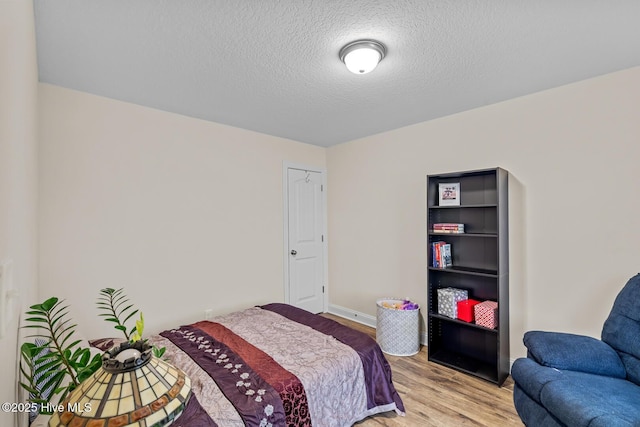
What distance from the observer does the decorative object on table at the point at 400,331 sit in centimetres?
299

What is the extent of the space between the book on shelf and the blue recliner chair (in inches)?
39.9

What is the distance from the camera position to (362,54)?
1820 millimetres

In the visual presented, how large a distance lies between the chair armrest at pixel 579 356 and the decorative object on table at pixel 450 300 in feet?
2.97

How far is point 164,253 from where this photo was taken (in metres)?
2.84

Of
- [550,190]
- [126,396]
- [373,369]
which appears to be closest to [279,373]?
[373,369]

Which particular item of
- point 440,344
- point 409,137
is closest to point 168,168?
Result: point 409,137

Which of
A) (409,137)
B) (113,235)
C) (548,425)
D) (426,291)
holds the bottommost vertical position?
(548,425)

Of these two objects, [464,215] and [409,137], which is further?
[409,137]

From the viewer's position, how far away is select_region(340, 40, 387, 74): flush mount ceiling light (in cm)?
179

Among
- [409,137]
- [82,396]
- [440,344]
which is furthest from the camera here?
[409,137]

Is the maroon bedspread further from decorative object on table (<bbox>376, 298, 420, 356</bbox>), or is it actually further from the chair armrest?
the chair armrest

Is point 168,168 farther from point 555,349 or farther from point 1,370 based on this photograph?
point 555,349

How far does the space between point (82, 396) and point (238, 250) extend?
2812mm

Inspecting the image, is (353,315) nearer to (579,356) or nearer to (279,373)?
(279,373)
